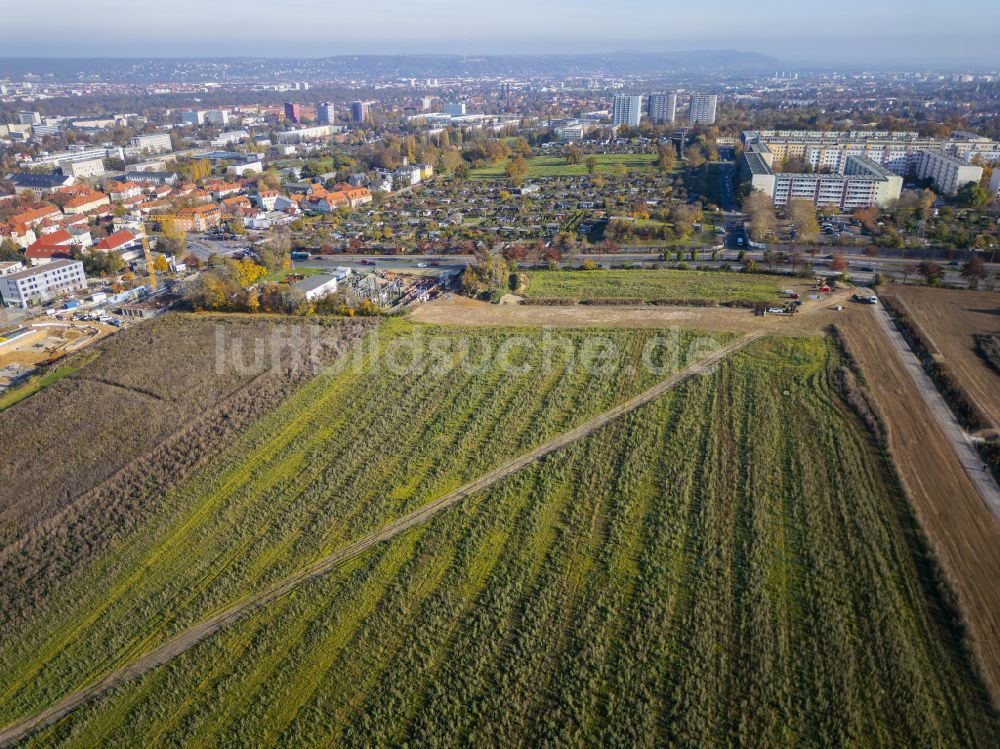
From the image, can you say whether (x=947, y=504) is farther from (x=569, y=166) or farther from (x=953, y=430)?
(x=569, y=166)

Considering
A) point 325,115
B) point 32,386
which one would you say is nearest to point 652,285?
point 32,386

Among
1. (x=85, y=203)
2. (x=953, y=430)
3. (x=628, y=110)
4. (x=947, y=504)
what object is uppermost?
(x=628, y=110)

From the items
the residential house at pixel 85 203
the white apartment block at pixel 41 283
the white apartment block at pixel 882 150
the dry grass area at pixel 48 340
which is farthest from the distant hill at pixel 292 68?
the dry grass area at pixel 48 340

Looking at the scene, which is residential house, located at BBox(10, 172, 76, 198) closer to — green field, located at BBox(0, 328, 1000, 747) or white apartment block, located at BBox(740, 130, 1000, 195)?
green field, located at BBox(0, 328, 1000, 747)

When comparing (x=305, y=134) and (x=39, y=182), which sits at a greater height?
(x=305, y=134)

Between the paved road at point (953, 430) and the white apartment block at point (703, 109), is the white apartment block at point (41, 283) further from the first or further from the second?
the white apartment block at point (703, 109)

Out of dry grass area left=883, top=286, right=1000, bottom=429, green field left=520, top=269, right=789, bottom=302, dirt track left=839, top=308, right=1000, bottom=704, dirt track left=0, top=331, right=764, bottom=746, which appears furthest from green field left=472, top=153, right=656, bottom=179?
dirt track left=0, top=331, right=764, bottom=746

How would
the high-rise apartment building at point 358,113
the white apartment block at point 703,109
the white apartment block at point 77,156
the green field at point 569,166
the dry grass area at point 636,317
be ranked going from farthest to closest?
the high-rise apartment building at point 358,113 → the white apartment block at point 703,109 → the white apartment block at point 77,156 → the green field at point 569,166 → the dry grass area at point 636,317
